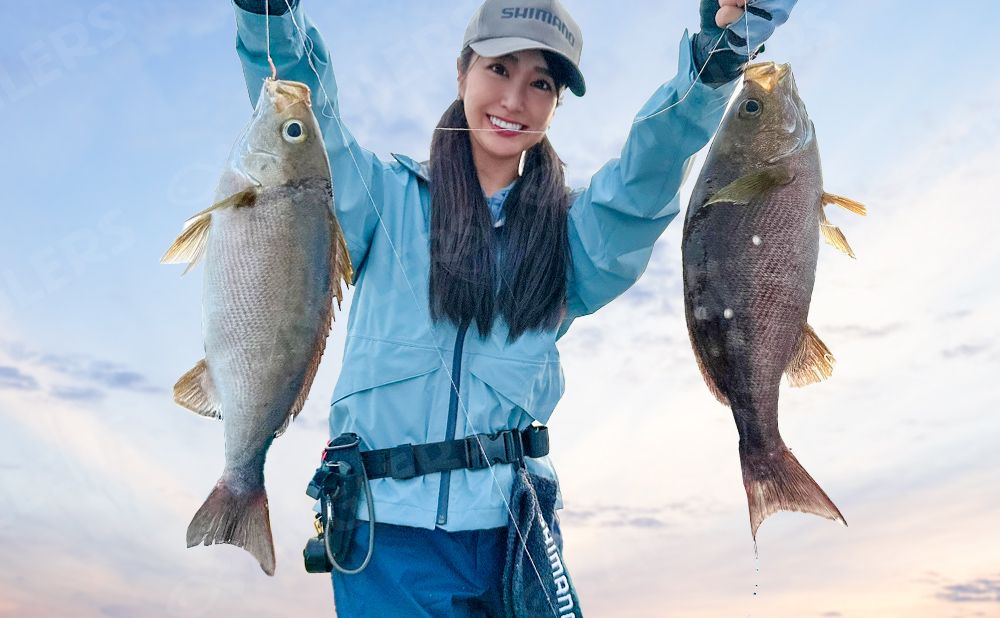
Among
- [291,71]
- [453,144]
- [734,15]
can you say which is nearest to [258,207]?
[291,71]

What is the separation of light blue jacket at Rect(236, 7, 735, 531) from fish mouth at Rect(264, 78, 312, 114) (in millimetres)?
284

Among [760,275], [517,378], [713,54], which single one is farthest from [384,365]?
[713,54]

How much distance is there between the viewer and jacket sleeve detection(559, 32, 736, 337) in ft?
11.1

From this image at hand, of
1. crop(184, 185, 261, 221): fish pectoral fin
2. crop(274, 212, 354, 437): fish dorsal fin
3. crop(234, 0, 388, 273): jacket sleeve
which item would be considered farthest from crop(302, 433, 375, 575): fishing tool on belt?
crop(184, 185, 261, 221): fish pectoral fin

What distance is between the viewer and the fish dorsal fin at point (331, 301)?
118 inches

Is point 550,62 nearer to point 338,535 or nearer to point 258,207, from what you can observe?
point 258,207

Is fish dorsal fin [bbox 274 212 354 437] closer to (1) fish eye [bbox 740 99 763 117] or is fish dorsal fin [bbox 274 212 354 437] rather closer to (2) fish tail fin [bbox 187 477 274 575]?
(2) fish tail fin [bbox 187 477 274 575]

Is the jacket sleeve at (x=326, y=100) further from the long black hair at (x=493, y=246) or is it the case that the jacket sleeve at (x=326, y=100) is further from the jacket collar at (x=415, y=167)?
the long black hair at (x=493, y=246)

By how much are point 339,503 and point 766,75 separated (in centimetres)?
209

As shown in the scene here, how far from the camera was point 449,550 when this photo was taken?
340 centimetres

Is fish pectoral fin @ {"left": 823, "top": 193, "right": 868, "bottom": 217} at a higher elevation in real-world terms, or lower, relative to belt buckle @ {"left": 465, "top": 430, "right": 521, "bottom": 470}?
higher

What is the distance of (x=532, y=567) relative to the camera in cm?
348

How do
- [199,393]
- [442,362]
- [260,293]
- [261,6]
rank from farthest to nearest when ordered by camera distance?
[442,362] → [261,6] → [199,393] → [260,293]

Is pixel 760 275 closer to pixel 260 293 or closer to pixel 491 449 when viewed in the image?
pixel 491 449
